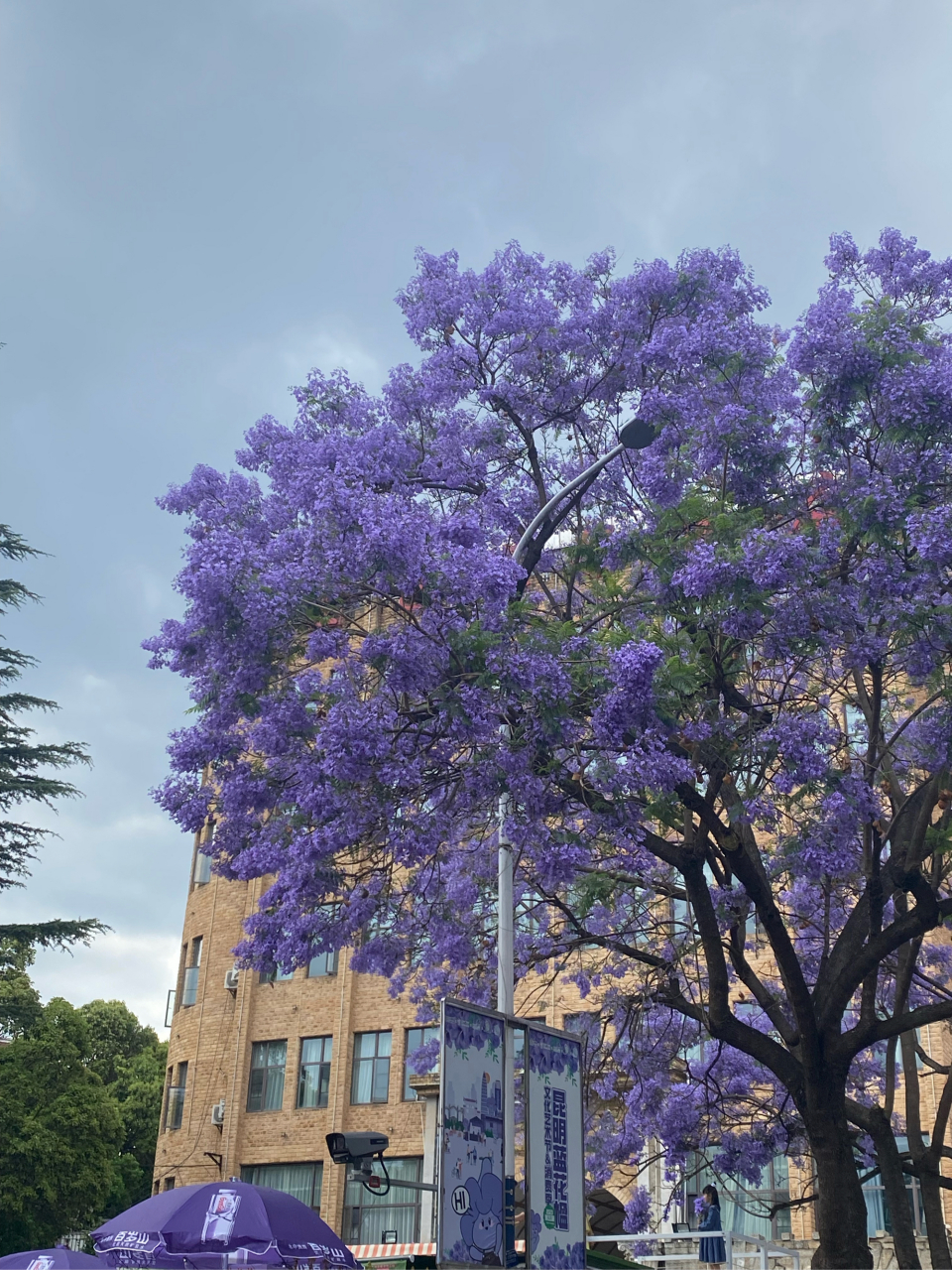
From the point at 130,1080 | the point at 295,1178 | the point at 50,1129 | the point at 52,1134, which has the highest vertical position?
the point at 130,1080

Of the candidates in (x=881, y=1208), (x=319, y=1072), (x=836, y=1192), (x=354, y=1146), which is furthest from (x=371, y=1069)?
(x=354, y=1146)

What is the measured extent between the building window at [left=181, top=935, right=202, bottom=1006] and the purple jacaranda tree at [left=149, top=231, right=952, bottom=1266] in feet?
72.4

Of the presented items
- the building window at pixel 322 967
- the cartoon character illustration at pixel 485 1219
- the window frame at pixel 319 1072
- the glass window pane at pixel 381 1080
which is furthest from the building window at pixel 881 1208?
the cartoon character illustration at pixel 485 1219

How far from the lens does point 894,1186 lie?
14.3 meters

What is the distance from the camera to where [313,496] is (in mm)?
12352

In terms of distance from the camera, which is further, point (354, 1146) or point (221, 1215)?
point (221, 1215)

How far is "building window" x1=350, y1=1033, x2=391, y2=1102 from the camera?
31406 mm

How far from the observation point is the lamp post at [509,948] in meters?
8.60

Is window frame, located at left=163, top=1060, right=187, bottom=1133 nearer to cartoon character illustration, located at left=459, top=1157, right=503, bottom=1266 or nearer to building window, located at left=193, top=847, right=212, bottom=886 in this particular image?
building window, located at left=193, top=847, right=212, bottom=886

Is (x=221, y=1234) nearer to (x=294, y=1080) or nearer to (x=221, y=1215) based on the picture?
(x=221, y=1215)

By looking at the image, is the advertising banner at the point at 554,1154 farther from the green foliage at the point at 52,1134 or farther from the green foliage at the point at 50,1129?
the green foliage at the point at 52,1134

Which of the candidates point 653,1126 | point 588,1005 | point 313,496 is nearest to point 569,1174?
point 313,496

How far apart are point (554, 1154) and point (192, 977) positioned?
2789 centimetres

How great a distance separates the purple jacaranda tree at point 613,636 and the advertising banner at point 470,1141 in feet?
9.47
